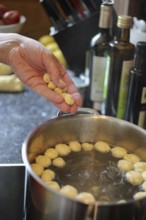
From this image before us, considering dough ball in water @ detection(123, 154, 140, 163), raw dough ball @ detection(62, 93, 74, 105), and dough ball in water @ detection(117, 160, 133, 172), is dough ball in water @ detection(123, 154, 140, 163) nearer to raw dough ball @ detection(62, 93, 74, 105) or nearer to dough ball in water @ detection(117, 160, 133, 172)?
dough ball in water @ detection(117, 160, 133, 172)

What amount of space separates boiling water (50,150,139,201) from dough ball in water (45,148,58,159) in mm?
20

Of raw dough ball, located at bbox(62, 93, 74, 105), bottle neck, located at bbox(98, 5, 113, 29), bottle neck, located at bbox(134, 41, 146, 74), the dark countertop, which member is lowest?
the dark countertop

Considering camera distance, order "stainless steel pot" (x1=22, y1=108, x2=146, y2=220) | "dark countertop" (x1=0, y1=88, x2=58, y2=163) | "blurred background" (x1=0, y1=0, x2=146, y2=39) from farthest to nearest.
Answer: "blurred background" (x1=0, y1=0, x2=146, y2=39)
"dark countertop" (x1=0, y1=88, x2=58, y2=163)
"stainless steel pot" (x1=22, y1=108, x2=146, y2=220)

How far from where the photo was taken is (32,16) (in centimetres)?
147

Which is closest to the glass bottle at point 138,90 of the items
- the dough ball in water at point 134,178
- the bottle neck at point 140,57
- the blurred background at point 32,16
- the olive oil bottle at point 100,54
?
the bottle neck at point 140,57

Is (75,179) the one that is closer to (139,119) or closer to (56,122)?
(56,122)

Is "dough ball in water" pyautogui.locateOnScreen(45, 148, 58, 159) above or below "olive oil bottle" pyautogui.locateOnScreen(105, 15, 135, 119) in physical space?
below

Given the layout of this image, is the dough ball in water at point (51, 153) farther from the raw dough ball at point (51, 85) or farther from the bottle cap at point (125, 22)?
the bottle cap at point (125, 22)

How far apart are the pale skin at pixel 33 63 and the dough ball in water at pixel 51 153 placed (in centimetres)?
11

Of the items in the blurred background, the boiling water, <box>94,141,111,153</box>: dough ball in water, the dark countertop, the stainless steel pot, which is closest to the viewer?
the stainless steel pot

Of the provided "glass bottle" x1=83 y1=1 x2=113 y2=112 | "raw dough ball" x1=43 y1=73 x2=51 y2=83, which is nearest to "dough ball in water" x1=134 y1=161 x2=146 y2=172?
"raw dough ball" x1=43 y1=73 x2=51 y2=83

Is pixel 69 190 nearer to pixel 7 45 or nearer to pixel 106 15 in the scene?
pixel 7 45

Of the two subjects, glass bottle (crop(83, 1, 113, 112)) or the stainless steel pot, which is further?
glass bottle (crop(83, 1, 113, 112))

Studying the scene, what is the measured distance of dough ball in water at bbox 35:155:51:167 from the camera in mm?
676
